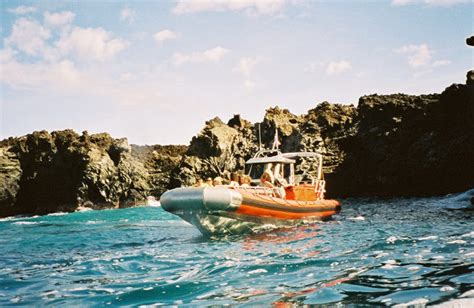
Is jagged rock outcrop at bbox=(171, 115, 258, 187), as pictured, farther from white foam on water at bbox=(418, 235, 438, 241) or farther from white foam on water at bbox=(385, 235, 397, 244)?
white foam on water at bbox=(418, 235, 438, 241)

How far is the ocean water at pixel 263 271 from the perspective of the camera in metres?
6.22

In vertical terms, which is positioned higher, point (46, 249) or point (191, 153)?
point (191, 153)

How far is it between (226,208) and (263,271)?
5365mm

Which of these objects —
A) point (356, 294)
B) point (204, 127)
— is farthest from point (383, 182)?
point (356, 294)

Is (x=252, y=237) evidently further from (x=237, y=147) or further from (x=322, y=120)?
(x=237, y=147)

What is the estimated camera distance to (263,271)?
833 cm

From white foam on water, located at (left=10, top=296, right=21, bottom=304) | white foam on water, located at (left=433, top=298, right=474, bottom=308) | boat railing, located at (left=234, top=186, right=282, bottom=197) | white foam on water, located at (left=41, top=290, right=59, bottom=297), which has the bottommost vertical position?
white foam on water, located at (left=41, top=290, right=59, bottom=297)

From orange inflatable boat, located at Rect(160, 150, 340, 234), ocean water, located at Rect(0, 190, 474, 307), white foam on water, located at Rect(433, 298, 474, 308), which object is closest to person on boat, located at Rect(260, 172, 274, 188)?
orange inflatable boat, located at Rect(160, 150, 340, 234)

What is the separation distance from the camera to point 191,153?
64812mm

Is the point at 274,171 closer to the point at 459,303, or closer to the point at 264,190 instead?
the point at 264,190

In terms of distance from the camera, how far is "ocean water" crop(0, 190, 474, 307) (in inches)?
245

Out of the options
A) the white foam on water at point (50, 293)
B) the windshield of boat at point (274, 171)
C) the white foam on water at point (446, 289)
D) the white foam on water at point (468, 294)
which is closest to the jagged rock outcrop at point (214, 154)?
the windshield of boat at point (274, 171)

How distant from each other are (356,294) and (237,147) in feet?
189

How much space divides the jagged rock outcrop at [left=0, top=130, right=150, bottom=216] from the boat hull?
178 ft
